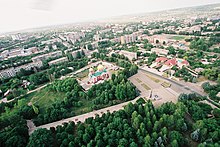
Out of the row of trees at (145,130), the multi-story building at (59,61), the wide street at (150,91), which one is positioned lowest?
the wide street at (150,91)

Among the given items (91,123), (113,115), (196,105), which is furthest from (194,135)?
(91,123)

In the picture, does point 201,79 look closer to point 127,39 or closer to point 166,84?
point 166,84

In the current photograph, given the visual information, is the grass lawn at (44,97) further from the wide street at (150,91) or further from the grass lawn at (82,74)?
the grass lawn at (82,74)

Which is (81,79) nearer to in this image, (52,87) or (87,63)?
(52,87)

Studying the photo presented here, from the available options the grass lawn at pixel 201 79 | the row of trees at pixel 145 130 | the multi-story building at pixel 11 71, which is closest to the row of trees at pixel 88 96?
the row of trees at pixel 145 130

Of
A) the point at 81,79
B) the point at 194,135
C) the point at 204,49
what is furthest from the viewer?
the point at 204,49

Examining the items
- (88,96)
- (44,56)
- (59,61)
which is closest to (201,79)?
(88,96)

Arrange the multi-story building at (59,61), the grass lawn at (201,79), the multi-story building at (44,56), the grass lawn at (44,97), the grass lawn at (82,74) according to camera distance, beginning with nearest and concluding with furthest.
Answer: the grass lawn at (44,97), the grass lawn at (201,79), the grass lawn at (82,74), the multi-story building at (59,61), the multi-story building at (44,56)

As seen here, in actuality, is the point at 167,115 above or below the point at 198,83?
above

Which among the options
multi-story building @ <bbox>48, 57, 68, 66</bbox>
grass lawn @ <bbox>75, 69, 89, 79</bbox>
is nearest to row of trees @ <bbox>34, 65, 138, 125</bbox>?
grass lawn @ <bbox>75, 69, 89, 79</bbox>
